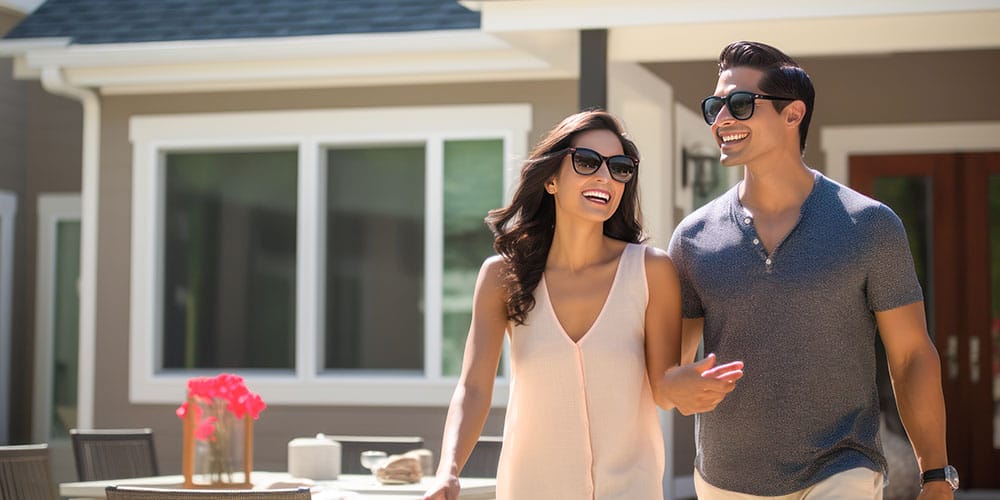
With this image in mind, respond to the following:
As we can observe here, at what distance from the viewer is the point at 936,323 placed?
10.0 metres

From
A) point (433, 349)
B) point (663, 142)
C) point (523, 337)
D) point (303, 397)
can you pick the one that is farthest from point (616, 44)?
point (523, 337)

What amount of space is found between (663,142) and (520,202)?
18.6 ft

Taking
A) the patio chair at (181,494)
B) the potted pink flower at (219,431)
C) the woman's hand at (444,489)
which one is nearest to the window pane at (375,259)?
the potted pink flower at (219,431)

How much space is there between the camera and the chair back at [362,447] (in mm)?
6191

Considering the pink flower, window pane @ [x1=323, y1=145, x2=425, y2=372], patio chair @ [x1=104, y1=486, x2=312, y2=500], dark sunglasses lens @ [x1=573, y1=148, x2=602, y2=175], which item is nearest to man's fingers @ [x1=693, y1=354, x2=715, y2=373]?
dark sunglasses lens @ [x1=573, y1=148, x2=602, y2=175]

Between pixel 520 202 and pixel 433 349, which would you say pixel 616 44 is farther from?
pixel 520 202

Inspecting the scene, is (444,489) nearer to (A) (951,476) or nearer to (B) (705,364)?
(B) (705,364)

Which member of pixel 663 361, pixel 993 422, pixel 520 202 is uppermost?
A: pixel 520 202

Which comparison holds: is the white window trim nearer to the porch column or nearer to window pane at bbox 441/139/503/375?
window pane at bbox 441/139/503/375

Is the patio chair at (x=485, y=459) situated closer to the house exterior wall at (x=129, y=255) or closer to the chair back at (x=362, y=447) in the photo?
the chair back at (x=362, y=447)

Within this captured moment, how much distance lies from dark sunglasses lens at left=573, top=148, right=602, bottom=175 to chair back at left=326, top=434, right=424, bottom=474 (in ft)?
10.7

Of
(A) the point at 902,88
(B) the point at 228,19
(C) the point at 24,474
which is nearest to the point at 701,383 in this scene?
(C) the point at 24,474

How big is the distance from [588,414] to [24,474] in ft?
9.79

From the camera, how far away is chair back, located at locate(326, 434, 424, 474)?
6.19 metres
